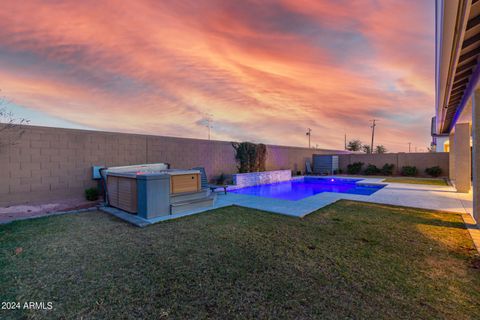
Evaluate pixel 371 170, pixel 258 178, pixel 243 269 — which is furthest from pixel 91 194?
pixel 371 170

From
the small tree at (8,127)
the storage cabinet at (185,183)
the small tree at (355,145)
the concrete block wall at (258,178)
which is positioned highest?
the small tree at (355,145)

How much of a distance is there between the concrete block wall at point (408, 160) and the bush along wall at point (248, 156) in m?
9.91

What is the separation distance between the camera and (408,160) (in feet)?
52.3

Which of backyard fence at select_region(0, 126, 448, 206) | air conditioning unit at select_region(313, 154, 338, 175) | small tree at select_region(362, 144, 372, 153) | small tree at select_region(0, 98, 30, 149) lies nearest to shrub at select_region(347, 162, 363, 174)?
air conditioning unit at select_region(313, 154, 338, 175)

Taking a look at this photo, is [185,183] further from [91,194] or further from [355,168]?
[355,168]

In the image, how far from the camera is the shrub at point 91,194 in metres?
6.64

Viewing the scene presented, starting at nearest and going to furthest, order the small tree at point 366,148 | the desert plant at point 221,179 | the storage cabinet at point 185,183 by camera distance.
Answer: the storage cabinet at point 185,183 → the desert plant at point 221,179 → the small tree at point 366,148

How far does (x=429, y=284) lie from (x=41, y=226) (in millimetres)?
6567

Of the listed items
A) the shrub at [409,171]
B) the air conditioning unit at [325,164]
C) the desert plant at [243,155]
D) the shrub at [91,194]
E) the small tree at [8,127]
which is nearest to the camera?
the small tree at [8,127]

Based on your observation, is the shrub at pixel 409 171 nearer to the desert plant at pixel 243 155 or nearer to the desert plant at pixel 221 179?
the desert plant at pixel 243 155

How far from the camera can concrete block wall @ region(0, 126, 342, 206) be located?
5641 millimetres

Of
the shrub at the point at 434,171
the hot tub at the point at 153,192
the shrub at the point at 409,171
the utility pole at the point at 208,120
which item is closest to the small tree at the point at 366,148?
the shrub at the point at 409,171

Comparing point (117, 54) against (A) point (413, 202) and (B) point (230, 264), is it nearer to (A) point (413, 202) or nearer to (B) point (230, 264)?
(B) point (230, 264)

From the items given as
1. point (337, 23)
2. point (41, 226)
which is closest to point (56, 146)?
point (41, 226)
